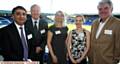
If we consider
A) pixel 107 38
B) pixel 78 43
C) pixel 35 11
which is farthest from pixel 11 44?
pixel 35 11

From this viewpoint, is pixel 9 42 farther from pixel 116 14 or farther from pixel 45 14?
pixel 116 14

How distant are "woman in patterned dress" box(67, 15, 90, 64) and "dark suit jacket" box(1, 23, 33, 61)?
113 cm

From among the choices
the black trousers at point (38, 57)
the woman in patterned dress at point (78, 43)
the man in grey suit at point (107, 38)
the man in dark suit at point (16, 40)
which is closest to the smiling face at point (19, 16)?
the man in dark suit at point (16, 40)

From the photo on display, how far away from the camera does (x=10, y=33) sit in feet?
9.41

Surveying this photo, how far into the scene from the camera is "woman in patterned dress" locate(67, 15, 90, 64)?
12.5 ft

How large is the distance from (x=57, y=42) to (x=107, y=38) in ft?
4.61

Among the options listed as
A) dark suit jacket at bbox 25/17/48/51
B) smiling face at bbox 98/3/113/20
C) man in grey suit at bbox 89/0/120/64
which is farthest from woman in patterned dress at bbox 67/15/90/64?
smiling face at bbox 98/3/113/20

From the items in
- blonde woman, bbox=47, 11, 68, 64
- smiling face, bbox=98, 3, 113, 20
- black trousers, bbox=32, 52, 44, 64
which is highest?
smiling face, bbox=98, 3, 113, 20

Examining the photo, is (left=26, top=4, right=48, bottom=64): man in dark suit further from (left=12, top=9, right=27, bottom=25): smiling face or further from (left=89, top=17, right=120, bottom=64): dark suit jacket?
(left=89, top=17, right=120, bottom=64): dark suit jacket

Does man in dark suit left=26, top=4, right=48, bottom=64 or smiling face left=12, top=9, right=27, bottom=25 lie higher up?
smiling face left=12, top=9, right=27, bottom=25

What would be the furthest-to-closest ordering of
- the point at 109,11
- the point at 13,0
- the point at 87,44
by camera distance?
the point at 13,0 → the point at 87,44 → the point at 109,11

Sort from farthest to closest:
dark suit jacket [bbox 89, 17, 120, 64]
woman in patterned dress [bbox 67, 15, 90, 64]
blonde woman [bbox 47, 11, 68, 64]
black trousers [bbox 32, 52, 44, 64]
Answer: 1. black trousers [bbox 32, 52, 44, 64]
2. blonde woman [bbox 47, 11, 68, 64]
3. woman in patterned dress [bbox 67, 15, 90, 64]
4. dark suit jacket [bbox 89, 17, 120, 64]

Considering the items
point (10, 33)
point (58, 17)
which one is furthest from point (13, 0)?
point (10, 33)

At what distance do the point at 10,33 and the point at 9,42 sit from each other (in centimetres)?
10
